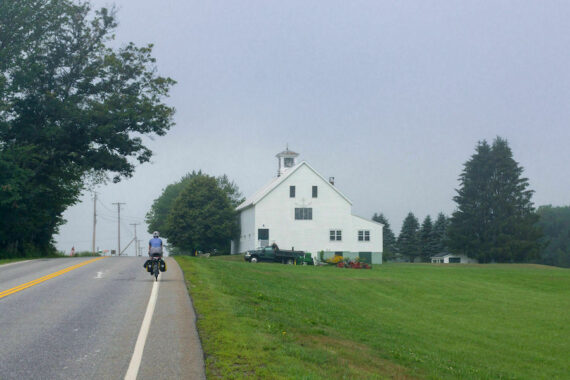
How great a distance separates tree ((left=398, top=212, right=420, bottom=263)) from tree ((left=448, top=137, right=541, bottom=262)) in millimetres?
26881

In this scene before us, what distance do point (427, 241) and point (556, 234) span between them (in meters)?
34.7

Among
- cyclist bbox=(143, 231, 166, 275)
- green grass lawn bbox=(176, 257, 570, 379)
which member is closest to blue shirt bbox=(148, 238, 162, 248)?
cyclist bbox=(143, 231, 166, 275)

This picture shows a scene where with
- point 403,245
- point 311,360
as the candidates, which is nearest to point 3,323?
point 311,360

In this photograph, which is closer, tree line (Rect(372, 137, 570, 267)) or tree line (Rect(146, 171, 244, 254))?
tree line (Rect(146, 171, 244, 254))

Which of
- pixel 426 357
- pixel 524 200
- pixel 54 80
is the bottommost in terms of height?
pixel 426 357

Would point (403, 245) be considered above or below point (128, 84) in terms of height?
below

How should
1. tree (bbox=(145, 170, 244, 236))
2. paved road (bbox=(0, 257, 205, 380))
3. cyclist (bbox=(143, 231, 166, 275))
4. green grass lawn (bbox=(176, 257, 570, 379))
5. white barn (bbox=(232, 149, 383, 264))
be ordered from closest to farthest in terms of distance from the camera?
paved road (bbox=(0, 257, 205, 380)), green grass lawn (bbox=(176, 257, 570, 379)), cyclist (bbox=(143, 231, 166, 275)), white barn (bbox=(232, 149, 383, 264)), tree (bbox=(145, 170, 244, 236))

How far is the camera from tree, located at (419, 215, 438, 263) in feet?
346

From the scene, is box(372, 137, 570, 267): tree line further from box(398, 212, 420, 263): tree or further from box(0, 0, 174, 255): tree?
box(0, 0, 174, 255): tree

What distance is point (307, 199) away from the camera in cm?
6103

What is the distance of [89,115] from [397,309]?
27719 millimetres

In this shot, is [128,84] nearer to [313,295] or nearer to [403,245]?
[313,295]

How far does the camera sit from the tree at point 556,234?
107688 millimetres

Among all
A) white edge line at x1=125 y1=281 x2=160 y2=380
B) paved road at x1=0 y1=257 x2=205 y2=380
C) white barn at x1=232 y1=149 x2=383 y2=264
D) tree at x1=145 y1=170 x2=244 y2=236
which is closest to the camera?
white edge line at x1=125 y1=281 x2=160 y2=380
